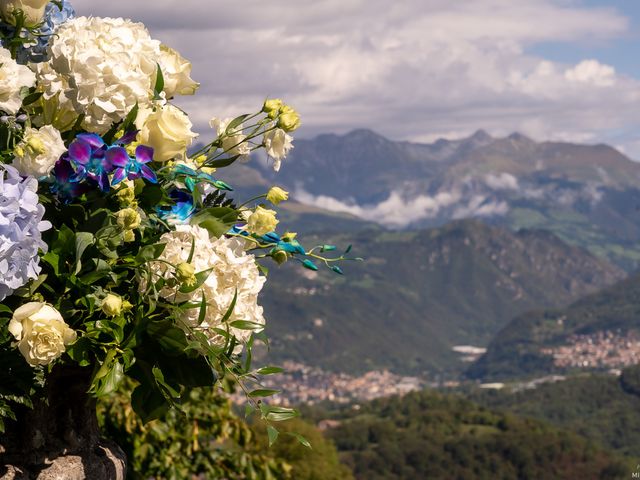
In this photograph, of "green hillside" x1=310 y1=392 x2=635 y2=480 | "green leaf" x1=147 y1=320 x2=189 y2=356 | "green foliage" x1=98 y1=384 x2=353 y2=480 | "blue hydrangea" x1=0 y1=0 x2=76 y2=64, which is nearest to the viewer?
"green leaf" x1=147 y1=320 x2=189 y2=356

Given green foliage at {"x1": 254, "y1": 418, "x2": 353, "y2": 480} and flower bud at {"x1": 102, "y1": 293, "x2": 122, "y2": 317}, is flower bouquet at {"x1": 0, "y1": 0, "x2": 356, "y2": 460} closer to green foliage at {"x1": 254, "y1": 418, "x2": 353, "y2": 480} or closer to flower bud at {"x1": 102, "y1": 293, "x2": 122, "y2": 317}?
flower bud at {"x1": 102, "y1": 293, "x2": 122, "y2": 317}

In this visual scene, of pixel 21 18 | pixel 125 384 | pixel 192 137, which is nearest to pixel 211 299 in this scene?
pixel 192 137

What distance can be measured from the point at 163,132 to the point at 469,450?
15085 cm

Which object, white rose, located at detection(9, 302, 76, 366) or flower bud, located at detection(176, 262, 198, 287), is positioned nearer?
white rose, located at detection(9, 302, 76, 366)

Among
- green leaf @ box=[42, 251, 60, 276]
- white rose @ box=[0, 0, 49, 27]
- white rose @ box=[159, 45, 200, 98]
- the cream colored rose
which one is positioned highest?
white rose @ box=[0, 0, 49, 27]

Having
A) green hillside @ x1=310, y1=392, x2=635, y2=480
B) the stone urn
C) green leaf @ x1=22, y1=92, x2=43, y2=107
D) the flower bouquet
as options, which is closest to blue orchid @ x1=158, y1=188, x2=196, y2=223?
the flower bouquet

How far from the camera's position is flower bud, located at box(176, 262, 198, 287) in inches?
98.7

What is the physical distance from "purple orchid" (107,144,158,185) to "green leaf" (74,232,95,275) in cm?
17

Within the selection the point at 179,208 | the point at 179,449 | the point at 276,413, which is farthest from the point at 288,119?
the point at 179,449

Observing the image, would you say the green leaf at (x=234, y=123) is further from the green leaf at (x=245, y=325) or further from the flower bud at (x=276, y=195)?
the green leaf at (x=245, y=325)

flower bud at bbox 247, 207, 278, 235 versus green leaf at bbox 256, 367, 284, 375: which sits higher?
flower bud at bbox 247, 207, 278, 235

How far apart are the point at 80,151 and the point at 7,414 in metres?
0.77

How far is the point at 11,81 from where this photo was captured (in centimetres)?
254

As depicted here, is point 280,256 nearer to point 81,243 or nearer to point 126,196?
point 126,196
